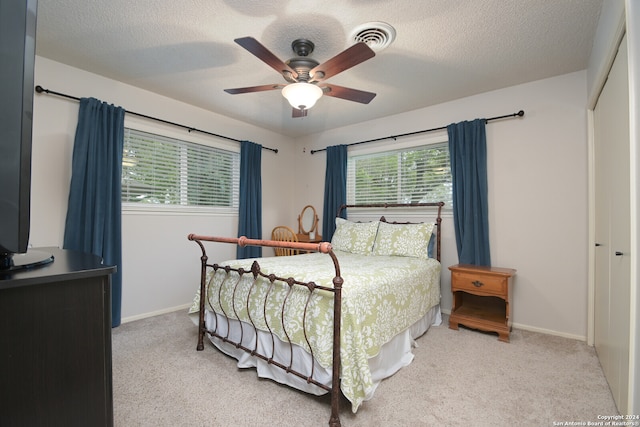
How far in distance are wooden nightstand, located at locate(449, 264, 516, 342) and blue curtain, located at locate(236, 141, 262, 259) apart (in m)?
2.42

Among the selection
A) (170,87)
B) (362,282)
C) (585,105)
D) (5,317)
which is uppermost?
(170,87)

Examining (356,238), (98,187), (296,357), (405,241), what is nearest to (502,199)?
(405,241)

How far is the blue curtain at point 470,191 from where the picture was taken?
297cm

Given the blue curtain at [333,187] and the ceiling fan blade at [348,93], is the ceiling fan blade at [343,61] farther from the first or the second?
the blue curtain at [333,187]

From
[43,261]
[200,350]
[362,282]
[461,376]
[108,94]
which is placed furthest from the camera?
[108,94]

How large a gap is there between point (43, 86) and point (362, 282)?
3.04 meters

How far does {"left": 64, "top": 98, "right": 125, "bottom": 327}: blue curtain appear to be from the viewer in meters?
2.57

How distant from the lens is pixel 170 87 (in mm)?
3004

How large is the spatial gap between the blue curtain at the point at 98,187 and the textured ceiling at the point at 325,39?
453 millimetres

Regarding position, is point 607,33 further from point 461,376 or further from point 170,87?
point 170,87

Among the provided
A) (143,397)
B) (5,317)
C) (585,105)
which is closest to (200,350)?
(143,397)

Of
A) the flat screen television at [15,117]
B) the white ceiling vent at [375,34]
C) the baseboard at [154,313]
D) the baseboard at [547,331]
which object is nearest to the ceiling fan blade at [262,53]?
the white ceiling vent at [375,34]

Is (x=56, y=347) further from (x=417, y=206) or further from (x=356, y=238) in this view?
(x=417, y=206)

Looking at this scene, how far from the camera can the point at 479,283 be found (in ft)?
8.71
